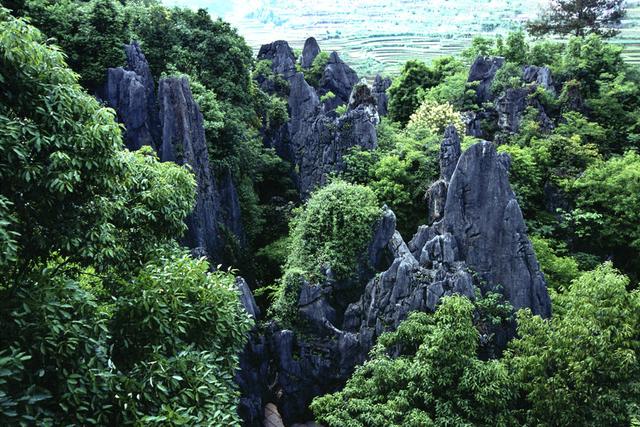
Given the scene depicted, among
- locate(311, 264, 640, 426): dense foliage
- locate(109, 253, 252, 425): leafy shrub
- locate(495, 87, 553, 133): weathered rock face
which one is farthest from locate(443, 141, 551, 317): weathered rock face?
locate(495, 87, 553, 133): weathered rock face

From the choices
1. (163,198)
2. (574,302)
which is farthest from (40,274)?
(574,302)

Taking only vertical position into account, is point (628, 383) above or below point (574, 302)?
below

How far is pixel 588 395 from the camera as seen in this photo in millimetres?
10148

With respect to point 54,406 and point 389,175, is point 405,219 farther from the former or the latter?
point 54,406

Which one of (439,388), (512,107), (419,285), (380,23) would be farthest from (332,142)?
(380,23)

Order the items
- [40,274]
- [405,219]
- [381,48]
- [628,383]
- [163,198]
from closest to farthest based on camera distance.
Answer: [40,274], [163,198], [628,383], [405,219], [381,48]

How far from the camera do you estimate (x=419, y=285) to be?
13.8 meters

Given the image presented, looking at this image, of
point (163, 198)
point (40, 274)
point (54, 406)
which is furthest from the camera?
point (163, 198)

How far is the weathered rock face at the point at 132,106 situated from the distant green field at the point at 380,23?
3924 centimetres

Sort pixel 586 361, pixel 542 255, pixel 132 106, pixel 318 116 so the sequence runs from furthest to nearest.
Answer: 1. pixel 318 116
2. pixel 132 106
3. pixel 542 255
4. pixel 586 361

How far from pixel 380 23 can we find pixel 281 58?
5562cm

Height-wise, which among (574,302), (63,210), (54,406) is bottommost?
(574,302)

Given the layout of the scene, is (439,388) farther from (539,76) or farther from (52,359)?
(539,76)

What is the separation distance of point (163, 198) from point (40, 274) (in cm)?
212
